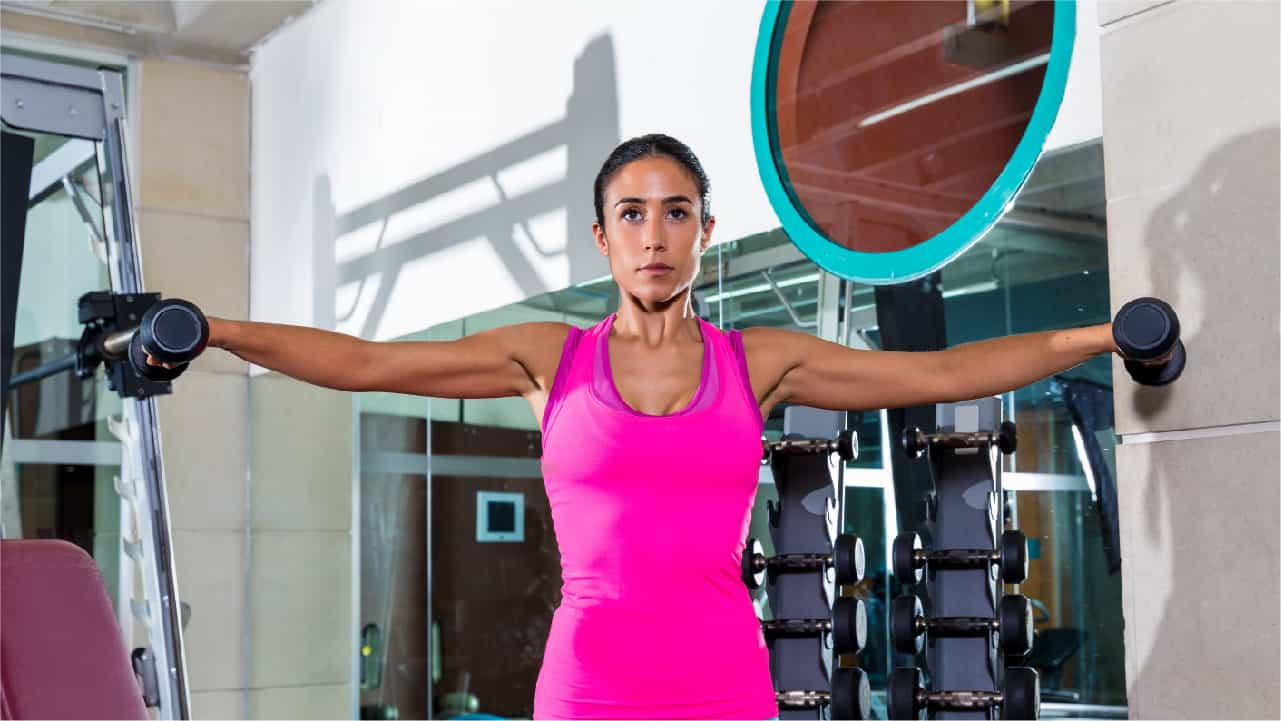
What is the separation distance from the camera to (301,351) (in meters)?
1.68

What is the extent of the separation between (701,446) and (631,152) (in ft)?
1.28

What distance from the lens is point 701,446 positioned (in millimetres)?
1522

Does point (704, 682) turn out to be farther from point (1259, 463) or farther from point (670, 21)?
point (670, 21)

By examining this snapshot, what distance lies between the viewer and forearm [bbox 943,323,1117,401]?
156 centimetres

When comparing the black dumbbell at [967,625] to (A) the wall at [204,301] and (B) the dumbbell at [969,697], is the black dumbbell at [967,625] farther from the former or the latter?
(A) the wall at [204,301]

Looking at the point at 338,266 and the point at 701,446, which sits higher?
the point at 338,266

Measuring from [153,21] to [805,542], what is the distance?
4.22 metres

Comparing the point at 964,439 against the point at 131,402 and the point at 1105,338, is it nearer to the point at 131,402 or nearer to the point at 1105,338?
the point at 1105,338

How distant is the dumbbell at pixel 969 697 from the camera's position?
240 centimetres

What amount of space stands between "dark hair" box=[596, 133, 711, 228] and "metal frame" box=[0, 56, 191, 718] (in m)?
1.76

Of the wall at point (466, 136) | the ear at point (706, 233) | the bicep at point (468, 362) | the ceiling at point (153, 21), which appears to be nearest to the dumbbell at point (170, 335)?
the bicep at point (468, 362)

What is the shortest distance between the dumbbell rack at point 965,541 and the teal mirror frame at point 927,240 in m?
0.40

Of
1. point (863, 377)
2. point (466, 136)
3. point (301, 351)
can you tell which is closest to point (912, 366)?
point (863, 377)

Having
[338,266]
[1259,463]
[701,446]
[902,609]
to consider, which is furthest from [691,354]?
[338,266]
